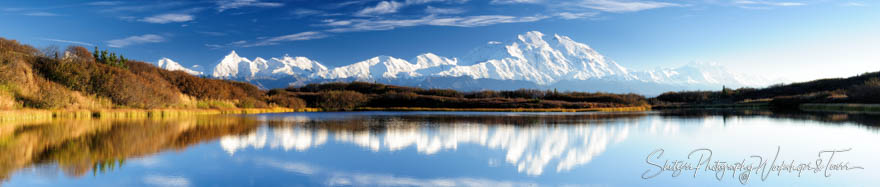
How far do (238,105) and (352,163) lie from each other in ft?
137

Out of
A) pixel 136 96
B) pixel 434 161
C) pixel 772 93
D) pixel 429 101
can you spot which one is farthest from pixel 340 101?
pixel 772 93

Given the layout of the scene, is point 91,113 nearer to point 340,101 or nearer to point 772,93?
point 340,101

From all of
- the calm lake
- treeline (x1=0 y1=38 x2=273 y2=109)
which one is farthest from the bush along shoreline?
the calm lake

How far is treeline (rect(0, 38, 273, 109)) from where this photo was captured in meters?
28.1

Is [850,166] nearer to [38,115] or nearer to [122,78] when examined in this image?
[38,115]

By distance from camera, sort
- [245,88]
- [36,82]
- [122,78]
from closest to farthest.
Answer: [36,82], [122,78], [245,88]

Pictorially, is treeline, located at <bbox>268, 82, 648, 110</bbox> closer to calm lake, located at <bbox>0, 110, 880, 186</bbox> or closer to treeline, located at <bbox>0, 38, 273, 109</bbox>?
treeline, located at <bbox>0, 38, 273, 109</bbox>

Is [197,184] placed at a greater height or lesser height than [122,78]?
lesser

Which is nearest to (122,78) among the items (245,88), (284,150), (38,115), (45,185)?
(38,115)

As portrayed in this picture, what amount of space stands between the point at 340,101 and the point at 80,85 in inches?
1260

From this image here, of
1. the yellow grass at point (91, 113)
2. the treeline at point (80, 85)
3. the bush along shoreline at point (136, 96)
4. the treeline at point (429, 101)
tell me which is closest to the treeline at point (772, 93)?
the treeline at point (429, 101)

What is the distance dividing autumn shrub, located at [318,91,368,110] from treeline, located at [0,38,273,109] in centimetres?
1528

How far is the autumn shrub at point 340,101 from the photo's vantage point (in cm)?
6206

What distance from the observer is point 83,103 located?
30797mm
